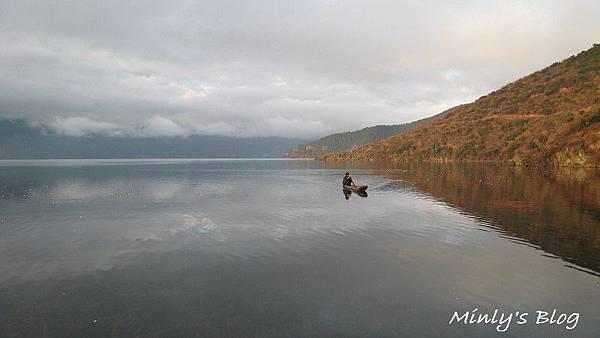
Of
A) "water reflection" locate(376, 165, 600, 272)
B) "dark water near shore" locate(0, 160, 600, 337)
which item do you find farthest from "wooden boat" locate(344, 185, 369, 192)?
"dark water near shore" locate(0, 160, 600, 337)

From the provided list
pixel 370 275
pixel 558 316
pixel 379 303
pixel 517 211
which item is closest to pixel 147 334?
pixel 379 303

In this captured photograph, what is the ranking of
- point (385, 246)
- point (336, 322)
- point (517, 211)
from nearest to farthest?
1. point (336, 322)
2. point (385, 246)
3. point (517, 211)

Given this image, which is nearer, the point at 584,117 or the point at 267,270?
the point at 267,270

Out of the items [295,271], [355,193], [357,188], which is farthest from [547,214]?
[295,271]

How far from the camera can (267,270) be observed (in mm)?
23625

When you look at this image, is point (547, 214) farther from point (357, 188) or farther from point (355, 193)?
point (355, 193)

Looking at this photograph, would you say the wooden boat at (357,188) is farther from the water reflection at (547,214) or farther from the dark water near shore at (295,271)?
the dark water near shore at (295,271)

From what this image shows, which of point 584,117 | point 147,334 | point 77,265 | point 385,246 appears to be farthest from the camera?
point 584,117

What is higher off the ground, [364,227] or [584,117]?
[584,117]

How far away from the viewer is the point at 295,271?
76.7 feet

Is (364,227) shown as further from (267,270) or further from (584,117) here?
(584,117)

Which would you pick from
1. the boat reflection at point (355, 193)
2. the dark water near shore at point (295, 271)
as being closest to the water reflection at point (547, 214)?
the dark water near shore at point (295, 271)

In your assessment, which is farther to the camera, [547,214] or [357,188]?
[357,188]

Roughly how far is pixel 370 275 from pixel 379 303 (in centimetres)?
425
